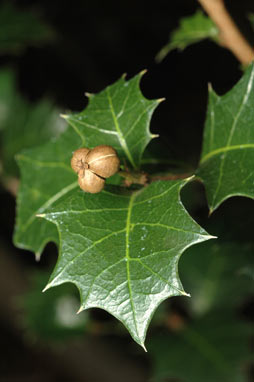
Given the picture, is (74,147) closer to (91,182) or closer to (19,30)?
(91,182)

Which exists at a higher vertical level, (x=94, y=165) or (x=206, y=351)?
(x=94, y=165)

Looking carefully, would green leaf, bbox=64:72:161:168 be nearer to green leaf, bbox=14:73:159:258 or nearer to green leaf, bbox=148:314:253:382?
green leaf, bbox=14:73:159:258

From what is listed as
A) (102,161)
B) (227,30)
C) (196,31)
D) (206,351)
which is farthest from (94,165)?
(206,351)

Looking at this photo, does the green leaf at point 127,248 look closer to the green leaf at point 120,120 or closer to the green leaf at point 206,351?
the green leaf at point 120,120

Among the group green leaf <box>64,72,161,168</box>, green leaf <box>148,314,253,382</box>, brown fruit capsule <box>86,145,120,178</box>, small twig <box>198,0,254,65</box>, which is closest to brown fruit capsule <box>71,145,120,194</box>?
brown fruit capsule <box>86,145,120,178</box>

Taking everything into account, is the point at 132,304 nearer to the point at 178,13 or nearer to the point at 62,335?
the point at 62,335

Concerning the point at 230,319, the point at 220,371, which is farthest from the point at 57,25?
the point at 220,371

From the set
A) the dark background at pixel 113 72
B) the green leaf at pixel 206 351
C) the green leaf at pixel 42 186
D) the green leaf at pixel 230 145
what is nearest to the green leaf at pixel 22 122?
the dark background at pixel 113 72
